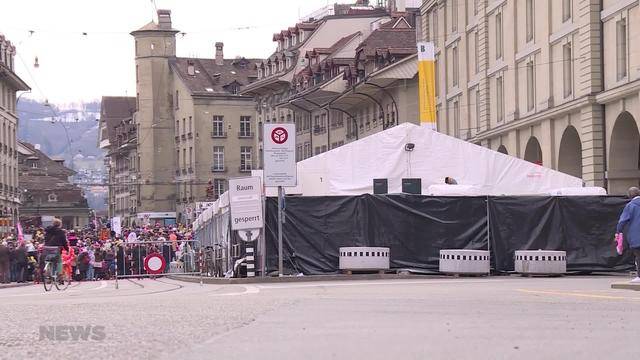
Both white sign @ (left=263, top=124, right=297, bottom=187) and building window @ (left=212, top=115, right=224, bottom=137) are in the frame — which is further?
building window @ (left=212, top=115, right=224, bottom=137)

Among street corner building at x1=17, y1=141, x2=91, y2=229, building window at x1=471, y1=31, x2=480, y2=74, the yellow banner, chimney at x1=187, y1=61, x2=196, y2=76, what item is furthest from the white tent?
street corner building at x1=17, y1=141, x2=91, y2=229

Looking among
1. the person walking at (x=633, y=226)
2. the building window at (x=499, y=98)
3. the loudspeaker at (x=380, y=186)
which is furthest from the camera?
the building window at (x=499, y=98)

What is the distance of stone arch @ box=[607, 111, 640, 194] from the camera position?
148 feet

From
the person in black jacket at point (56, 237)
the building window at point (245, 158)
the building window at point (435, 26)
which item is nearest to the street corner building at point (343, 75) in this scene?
the building window at point (435, 26)

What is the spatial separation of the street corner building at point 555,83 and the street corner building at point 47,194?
3385 inches

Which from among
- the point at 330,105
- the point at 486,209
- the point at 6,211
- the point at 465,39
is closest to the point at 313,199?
Result: the point at 486,209

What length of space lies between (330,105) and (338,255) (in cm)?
5656

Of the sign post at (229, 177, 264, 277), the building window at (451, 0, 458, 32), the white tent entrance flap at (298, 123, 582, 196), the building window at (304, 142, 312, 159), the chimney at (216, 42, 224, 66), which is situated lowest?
the sign post at (229, 177, 264, 277)

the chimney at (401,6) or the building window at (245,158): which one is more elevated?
the chimney at (401,6)

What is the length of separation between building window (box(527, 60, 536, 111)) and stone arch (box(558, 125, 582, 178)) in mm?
3642

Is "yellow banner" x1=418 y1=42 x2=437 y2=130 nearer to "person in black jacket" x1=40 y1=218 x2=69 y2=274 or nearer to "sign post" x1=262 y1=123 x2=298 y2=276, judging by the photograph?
"sign post" x1=262 y1=123 x2=298 y2=276

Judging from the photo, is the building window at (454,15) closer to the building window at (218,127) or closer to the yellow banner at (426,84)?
the yellow banner at (426,84)

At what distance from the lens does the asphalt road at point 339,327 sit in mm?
9750

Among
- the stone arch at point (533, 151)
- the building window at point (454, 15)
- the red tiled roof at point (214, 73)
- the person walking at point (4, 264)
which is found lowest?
the person walking at point (4, 264)
